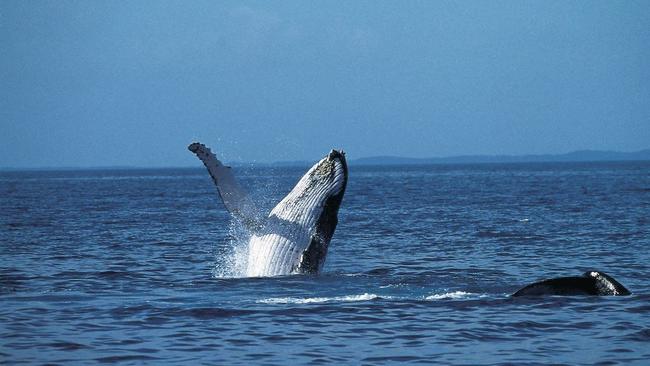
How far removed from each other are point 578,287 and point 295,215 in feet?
13.2

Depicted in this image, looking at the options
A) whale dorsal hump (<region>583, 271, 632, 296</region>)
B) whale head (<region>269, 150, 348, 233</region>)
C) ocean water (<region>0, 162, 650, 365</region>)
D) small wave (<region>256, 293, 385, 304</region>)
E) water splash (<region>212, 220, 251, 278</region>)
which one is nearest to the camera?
ocean water (<region>0, 162, 650, 365</region>)

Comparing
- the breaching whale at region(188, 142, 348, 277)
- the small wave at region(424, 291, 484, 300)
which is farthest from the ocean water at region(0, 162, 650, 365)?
the breaching whale at region(188, 142, 348, 277)

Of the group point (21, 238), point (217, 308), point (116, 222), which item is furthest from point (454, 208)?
point (217, 308)

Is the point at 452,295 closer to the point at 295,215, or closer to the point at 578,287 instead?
the point at 578,287

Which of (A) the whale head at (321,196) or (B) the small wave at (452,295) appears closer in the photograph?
(A) the whale head at (321,196)

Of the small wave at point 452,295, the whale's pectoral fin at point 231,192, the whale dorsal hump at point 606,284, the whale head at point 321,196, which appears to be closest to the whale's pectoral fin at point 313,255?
the whale head at point 321,196

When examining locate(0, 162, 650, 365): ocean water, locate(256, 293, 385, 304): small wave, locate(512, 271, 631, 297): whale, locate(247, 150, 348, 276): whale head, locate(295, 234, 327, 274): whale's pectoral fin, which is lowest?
locate(0, 162, 650, 365): ocean water

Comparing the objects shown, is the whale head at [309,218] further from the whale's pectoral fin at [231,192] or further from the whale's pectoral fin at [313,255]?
the whale's pectoral fin at [231,192]

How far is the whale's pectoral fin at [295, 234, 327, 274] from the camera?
1411cm

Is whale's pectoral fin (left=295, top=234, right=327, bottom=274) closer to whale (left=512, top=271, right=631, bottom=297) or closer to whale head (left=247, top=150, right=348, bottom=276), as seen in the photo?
whale head (left=247, top=150, right=348, bottom=276)

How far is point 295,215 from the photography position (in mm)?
14031

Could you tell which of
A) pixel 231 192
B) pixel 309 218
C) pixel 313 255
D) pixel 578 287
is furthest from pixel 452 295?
pixel 231 192

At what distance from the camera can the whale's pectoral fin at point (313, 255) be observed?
46.3ft

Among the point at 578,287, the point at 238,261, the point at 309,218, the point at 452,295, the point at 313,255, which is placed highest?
the point at 309,218
